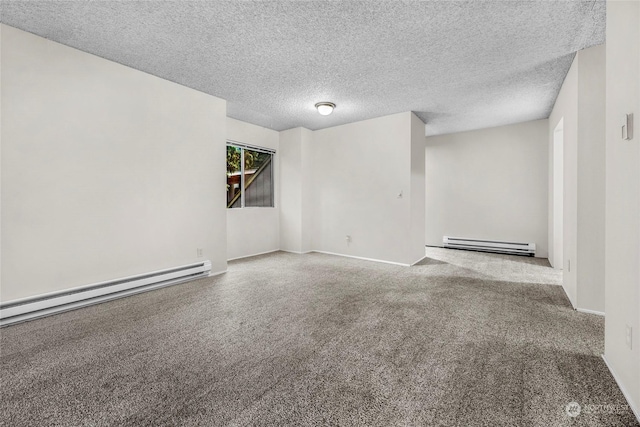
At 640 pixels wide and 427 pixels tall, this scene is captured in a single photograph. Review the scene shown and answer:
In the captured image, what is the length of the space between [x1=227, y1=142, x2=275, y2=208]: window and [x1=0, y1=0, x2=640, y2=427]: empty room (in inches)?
32.1

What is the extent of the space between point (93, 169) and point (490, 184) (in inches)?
269

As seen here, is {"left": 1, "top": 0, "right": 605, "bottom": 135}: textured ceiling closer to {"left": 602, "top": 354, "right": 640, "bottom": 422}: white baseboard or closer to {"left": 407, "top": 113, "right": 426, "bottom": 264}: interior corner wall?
{"left": 407, "top": 113, "right": 426, "bottom": 264}: interior corner wall

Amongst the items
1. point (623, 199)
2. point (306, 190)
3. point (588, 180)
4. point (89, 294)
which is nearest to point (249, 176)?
point (306, 190)

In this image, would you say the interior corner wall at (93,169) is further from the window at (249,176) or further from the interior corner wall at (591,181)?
the interior corner wall at (591,181)

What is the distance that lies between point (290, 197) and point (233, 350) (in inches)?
173

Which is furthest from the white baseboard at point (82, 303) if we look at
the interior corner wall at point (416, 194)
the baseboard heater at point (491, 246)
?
the baseboard heater at point (491, 246)

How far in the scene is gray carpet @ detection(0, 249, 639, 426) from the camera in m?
1.46

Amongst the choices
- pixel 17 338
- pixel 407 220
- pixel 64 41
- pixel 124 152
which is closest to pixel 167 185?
pixel 124 152

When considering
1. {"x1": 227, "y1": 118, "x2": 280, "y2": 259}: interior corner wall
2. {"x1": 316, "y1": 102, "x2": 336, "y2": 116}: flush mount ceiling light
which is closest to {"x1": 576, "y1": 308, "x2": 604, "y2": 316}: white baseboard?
{"x1": 316, "y1": 102, "x2": 336, "y2": 116}: flush mount ceiling light

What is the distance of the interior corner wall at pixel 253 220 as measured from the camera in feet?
18.1

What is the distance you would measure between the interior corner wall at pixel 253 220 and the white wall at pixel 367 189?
911 mm

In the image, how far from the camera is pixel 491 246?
5.98 m

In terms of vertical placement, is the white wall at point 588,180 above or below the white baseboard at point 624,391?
above

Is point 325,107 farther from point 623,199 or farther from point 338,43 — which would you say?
point 623,199
